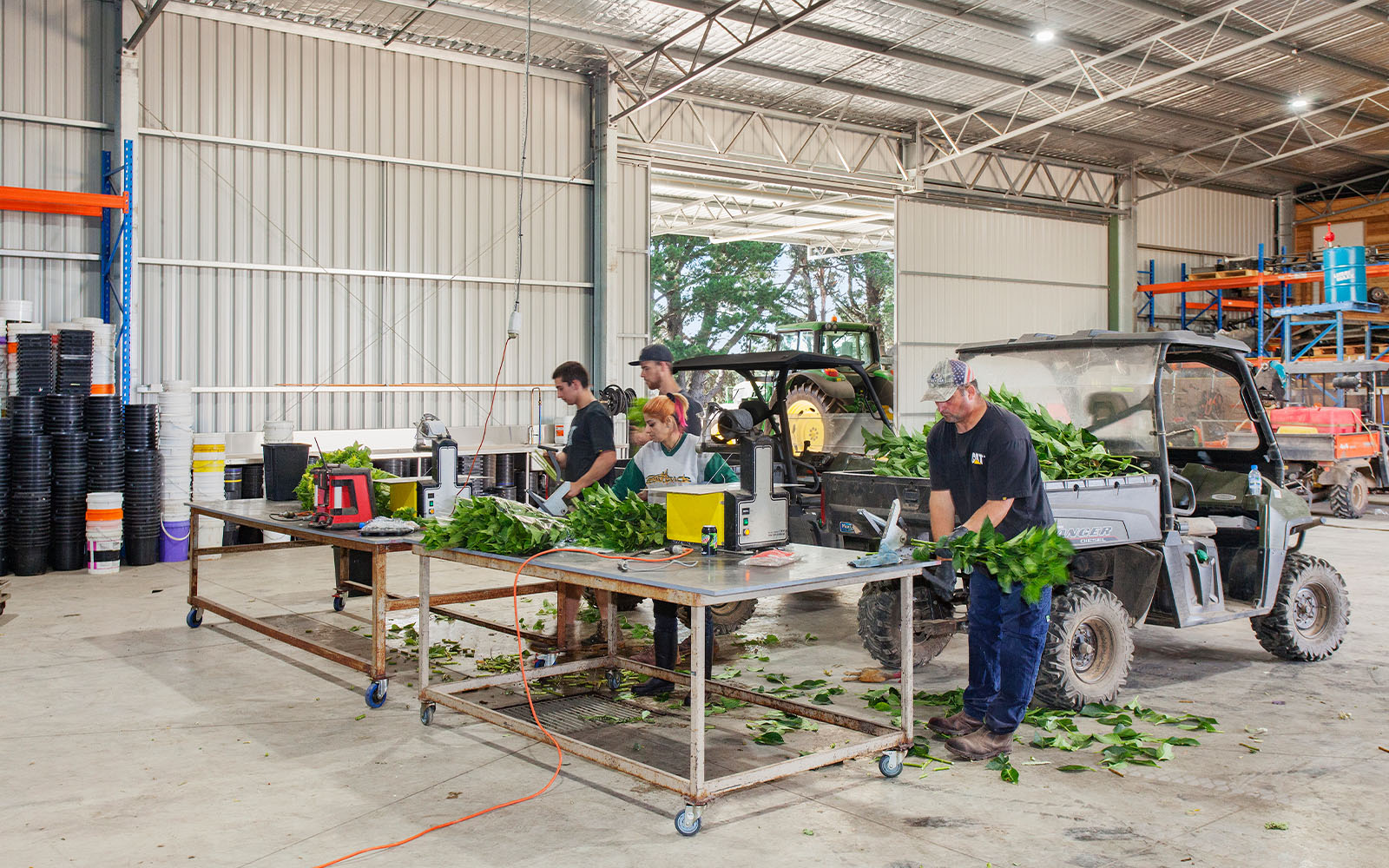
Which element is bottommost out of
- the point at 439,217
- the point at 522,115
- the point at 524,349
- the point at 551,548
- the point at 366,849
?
the point at 366,849

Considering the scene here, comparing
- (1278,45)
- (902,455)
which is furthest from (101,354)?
(1278,45)

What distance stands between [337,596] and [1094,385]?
6.04m

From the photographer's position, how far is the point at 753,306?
38125 mm

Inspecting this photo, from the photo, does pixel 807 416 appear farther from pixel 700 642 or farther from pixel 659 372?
pixel 700 642

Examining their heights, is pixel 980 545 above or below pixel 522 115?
below

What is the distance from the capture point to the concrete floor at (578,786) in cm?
405

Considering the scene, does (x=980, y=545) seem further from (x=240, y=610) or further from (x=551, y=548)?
(x=240, y=610)

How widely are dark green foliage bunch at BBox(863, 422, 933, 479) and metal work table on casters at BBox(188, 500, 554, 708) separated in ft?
7.64

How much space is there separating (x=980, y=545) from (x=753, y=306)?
33660mm

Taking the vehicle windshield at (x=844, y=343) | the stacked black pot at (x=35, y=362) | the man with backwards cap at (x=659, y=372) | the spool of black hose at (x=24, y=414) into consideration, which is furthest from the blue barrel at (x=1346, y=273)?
the spool of black hose at (x=24, y=414)

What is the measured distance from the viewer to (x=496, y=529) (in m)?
5.31

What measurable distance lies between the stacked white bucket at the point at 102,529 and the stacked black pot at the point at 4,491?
0.75m

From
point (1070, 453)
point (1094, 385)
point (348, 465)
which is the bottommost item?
point (348, 465)

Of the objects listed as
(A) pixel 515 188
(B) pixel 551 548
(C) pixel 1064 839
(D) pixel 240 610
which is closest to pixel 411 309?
(A) pixel 515 188
